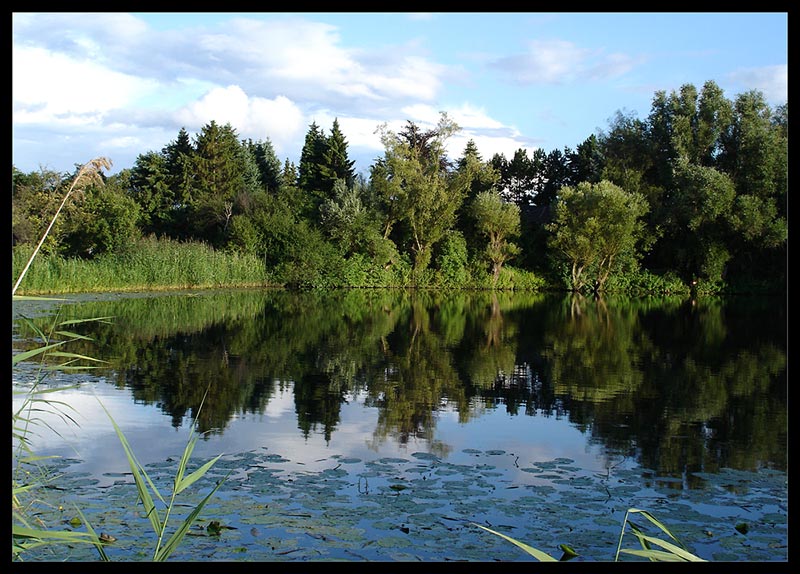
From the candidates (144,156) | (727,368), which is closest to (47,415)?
(727,368)

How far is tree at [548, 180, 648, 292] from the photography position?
3170 cm

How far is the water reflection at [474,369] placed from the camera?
8.14m

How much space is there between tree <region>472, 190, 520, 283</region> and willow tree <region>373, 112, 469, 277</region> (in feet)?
4.42

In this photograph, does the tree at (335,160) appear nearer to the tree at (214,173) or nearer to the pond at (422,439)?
the tree at (214,173)

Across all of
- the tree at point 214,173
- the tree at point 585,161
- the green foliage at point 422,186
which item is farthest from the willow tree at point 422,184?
the tree at point 214,173

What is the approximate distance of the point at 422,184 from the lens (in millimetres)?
34156

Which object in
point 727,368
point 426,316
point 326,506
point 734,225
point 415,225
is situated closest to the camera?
point 326,506

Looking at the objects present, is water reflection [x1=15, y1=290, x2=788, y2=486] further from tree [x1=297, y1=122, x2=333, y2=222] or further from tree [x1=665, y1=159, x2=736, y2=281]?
tree [x1=297, y1=122, x2=333, y2=222]

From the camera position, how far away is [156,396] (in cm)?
938

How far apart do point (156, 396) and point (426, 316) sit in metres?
12.3

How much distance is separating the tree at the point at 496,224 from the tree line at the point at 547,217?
0.24 ft

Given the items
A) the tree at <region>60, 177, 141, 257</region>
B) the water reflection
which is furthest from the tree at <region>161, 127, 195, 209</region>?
the water reflection
